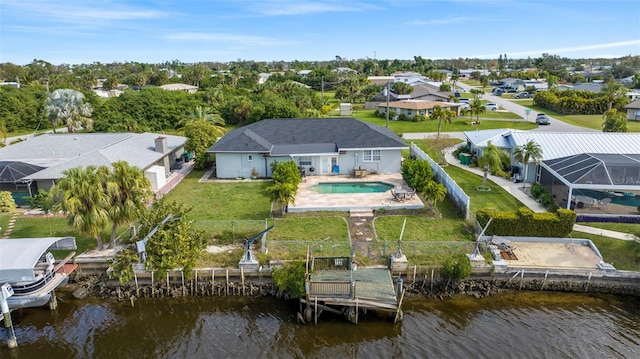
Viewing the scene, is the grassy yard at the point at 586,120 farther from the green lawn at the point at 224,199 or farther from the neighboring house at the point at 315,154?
the green lawn at the point at 224,199

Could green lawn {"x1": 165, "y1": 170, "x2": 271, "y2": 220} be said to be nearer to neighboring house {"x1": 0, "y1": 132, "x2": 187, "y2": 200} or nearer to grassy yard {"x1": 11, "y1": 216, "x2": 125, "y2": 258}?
neighboring house {"x1": 0, "y1": 132, "x2": 187, "y2": 200}

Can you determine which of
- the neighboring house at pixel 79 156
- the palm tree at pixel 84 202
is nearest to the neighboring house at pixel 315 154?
the neighboring house at pixel 79 156

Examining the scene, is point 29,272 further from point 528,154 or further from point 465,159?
point 465,159

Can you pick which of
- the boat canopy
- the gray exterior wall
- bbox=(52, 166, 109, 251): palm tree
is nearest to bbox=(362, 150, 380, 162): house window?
the gray exterior wall

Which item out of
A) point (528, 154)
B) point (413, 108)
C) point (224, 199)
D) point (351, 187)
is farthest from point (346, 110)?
point (224, 199)

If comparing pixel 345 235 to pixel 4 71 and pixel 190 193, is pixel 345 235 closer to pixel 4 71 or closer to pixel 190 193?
pixel 190 193
